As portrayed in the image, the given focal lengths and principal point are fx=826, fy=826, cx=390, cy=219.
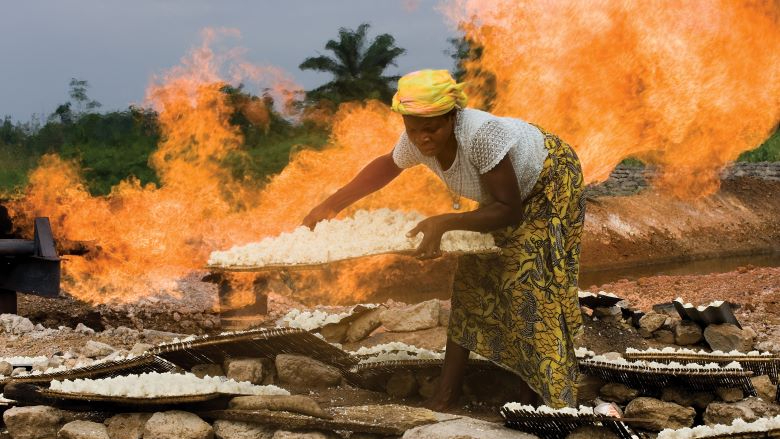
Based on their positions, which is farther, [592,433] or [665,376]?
[665,376]

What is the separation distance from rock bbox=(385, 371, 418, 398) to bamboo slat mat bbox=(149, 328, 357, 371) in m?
0.35

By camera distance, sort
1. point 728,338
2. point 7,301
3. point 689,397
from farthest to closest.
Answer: point 7,301 < point 728,338 < point 689,397

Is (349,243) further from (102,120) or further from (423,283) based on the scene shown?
(102,120)

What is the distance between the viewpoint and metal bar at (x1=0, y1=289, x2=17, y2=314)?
31.4 feet

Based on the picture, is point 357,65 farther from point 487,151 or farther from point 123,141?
point 487,151

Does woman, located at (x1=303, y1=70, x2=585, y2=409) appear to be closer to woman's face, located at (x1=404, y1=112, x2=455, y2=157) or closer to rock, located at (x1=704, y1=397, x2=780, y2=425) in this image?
woman's face, located at (x1=404, y1=112, x2=455, y2=157)

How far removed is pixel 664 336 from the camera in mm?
8047

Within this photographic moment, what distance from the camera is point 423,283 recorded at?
17.1m

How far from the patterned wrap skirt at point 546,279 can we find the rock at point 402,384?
0.99 meters

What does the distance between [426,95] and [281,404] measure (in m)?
1.93

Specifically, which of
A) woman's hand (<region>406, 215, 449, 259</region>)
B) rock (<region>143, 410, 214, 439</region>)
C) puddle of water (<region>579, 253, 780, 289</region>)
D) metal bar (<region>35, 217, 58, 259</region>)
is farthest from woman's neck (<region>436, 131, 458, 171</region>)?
puddle of water (<region>579, 253, 780, 289</region>)

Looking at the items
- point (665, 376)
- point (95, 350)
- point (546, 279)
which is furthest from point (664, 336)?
point (95, 350)

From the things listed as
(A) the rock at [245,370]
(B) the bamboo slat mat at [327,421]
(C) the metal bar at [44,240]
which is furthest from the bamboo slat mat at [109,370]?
(C) the metal bar at [44,240]

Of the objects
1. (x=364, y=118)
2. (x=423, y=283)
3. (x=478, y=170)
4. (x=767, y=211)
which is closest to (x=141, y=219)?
(x=364, y=118)
